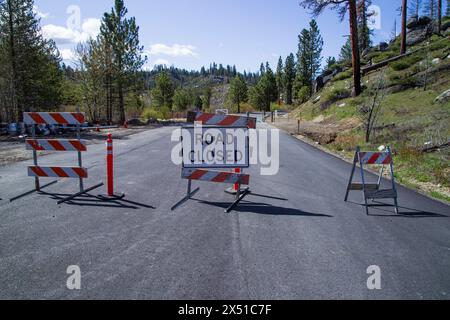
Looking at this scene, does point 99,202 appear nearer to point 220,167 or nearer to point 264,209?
point 220,167

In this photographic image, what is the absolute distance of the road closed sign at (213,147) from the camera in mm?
8078

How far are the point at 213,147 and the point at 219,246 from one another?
136 inches

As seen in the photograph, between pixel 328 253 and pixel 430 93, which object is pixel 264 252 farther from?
pixel 430 93

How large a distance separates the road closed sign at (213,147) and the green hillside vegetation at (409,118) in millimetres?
5291

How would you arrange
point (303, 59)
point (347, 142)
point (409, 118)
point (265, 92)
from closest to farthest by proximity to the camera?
point (347, 142), point (409, 118), point (303, 59), point (265, 92)

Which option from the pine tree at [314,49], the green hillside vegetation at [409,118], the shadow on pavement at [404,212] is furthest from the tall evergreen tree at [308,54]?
the shadow on pavement at [404,212]

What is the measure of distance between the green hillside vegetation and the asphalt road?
3.10m

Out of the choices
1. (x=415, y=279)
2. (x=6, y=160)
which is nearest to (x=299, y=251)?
(x=415, y=279)

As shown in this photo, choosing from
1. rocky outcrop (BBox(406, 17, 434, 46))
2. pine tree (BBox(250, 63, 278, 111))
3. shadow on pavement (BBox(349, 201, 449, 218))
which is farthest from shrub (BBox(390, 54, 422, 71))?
pine tree (BBox(250, 63, 278, 111))

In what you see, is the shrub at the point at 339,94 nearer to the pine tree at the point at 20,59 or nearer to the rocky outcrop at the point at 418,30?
the rocky outcrop at the point at 418,30

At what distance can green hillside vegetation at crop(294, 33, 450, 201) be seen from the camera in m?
11.2

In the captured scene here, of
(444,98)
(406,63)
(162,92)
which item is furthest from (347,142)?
(162,92)

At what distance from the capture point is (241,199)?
7973 millimetres

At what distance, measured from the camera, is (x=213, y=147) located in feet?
26.7
